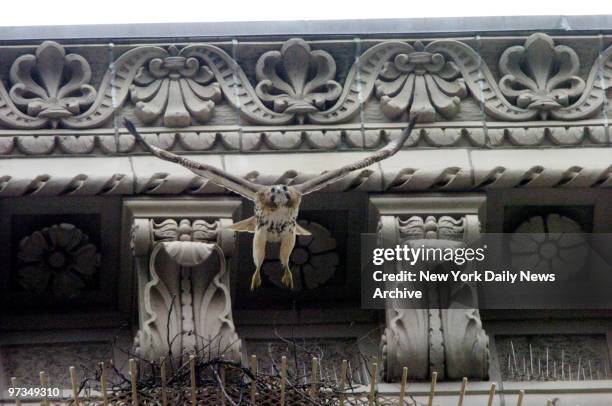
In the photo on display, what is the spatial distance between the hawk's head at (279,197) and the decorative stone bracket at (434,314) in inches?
28.2

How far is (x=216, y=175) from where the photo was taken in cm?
1294

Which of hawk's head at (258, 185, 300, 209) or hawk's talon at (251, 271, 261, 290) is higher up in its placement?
hawk's head at (258, 185, 300, 209)

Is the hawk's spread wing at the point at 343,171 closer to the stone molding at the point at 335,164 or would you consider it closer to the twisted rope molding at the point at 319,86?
the stone molding at the point at 335,164

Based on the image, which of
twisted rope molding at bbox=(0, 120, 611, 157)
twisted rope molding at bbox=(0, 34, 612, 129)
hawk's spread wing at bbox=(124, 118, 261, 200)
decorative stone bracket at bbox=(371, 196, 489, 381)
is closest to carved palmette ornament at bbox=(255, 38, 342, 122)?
twisted rope molding at bbox=(0, 34, 612, 129)

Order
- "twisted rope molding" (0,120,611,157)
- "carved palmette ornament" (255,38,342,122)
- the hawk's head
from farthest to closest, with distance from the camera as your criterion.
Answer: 1. "carved palmette ornament" (255,38,342,122)
2. "twisted rope molding" (0,120,611,157)
3. the hawk's head

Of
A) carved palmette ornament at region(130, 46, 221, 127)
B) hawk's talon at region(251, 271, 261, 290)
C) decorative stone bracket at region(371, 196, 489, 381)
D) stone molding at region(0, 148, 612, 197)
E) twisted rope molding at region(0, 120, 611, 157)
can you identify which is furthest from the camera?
carved palmette ornament at region(130, 46, 221, 127)

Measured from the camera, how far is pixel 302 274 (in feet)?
45.4

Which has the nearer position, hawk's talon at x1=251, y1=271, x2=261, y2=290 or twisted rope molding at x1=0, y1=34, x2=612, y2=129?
hawk's talon at x1=251, y1=271, x2=261, y2=290

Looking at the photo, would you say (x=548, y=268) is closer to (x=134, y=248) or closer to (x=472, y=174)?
(x=472, y=174)

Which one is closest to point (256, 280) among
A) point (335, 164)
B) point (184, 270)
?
point (184, 270)

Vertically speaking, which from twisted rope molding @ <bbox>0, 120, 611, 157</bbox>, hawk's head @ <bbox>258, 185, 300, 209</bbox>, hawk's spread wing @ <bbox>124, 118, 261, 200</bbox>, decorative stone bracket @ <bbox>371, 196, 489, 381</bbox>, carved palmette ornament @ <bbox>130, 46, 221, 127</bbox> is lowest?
decorative stone bracket @ <bbox>371, 196, 489, 381</bbox>

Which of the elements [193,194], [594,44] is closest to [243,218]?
[193,194]

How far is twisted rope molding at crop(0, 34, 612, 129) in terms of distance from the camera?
13852 millimetres

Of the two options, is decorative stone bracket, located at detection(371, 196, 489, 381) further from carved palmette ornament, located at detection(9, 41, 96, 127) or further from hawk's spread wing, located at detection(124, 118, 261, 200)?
carved palmette ornament, located at detection(9, 41, 96, 127)
